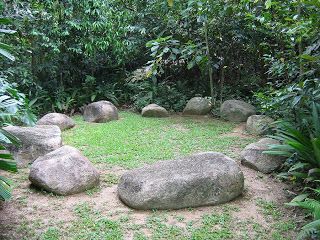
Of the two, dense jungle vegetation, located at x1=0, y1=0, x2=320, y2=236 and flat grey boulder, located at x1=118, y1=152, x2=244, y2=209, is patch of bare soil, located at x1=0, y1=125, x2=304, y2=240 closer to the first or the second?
flat grey boulder, located at x1=118, y1=152, x2=244, y2=209

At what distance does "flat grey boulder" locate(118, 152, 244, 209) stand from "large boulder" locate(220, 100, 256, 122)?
10.4 feet

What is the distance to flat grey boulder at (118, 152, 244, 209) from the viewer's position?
320 centimetres

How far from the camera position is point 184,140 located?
17.6ft

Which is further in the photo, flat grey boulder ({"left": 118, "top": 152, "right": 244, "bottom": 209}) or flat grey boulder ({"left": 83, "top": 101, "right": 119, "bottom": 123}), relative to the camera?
flat grey boulder ({"left": 83, "top": 101, "right": 119, "bottom": 123})

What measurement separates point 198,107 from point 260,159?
310cm

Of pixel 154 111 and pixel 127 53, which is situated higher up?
pixel 127 53

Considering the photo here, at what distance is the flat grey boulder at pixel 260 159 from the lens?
4034 mm

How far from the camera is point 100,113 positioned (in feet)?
Result: 22.0

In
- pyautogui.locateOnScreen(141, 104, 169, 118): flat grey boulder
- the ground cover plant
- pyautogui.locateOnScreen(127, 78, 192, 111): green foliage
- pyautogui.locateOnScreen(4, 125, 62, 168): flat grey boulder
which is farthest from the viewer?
pyautogui.locateOnScreen(127, 78, 192, 111): green foliage

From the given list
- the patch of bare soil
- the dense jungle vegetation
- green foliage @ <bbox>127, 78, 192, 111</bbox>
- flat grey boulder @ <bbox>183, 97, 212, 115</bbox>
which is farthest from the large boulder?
the patch of bare soil

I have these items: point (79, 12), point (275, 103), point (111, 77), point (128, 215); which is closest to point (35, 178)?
point (128, 215)

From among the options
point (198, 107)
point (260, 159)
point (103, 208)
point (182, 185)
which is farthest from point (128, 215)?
point (198, 107)

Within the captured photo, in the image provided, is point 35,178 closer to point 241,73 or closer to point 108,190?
point 108,190

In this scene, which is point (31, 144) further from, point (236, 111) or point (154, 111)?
point (236, 111)
